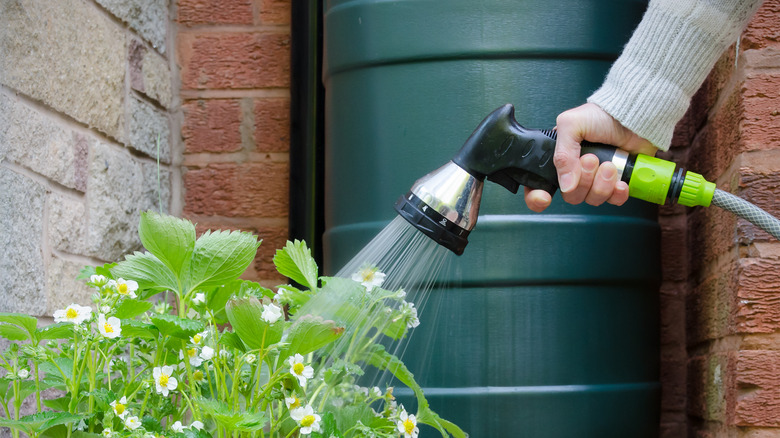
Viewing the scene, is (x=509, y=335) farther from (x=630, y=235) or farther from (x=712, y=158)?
(x=712, y=158)

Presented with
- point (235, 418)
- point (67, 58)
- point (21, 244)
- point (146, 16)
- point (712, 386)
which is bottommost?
point (712, 386)

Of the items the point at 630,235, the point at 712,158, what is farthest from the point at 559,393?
the point at 712,158

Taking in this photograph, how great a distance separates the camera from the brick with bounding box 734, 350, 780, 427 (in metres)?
0.92

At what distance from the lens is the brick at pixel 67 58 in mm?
941

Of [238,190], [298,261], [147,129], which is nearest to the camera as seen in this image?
[298,261]

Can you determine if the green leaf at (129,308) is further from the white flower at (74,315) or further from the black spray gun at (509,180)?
the black spray gun at (509,180)

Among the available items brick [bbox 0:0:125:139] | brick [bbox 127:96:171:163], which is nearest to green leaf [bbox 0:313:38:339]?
brick [bbox 0:0:125:139]

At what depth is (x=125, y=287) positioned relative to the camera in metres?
0.59

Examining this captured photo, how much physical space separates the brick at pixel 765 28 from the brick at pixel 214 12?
86cm

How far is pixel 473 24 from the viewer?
1072 millimetres

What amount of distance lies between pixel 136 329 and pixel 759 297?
708 mm

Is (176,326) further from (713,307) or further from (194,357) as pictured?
(713,307)

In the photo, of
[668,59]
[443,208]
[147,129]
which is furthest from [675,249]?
[147,129]

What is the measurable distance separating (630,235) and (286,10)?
29.6 inches
